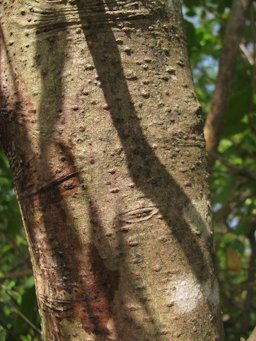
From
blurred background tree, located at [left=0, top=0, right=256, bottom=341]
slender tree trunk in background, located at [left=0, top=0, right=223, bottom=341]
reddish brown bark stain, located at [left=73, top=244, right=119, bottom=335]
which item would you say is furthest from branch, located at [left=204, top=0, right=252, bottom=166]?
reddish brown bark stain, located at [left=73, top=244, right=119, bottom=335]

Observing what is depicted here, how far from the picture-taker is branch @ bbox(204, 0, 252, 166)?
2.22 meters

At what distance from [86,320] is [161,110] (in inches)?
14.3

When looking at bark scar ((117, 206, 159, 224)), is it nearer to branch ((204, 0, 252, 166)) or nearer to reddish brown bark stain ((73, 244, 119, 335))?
reddish brown bark stain ((73, 244, 119, 335))

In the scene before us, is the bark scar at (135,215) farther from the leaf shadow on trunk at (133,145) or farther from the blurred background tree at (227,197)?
the blurred background tree at (227,197)

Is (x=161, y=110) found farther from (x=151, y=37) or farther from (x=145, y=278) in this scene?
(x=145, y=278)

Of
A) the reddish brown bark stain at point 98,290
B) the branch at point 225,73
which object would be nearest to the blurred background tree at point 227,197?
the branch at point 225,73

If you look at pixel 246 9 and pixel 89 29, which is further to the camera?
pixel 246 9

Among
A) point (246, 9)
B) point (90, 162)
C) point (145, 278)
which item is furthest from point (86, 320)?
point (246, 9)

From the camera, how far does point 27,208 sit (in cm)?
90

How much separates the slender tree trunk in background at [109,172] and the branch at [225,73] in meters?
1.34

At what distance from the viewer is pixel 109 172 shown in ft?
2.73

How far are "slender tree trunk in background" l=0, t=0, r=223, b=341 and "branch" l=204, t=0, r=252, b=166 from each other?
1336 millimetres

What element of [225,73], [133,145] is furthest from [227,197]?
[133,145]

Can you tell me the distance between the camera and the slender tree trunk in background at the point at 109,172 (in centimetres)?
83
